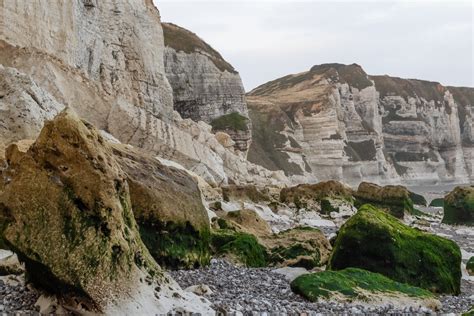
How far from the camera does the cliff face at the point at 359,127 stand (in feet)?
297

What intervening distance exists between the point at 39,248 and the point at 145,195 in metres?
3.52

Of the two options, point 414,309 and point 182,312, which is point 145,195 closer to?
point 182,312

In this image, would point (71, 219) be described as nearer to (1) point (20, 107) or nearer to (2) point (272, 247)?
(2) point (272, 247)

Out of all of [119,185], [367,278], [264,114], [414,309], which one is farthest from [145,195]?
[264,114]

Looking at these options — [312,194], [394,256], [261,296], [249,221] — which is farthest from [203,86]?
[261,296]

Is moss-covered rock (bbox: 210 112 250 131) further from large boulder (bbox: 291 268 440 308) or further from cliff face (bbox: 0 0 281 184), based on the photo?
large boulder (bbox: 291 268 440 308)

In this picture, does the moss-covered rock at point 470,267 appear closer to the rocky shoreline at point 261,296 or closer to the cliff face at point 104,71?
the rocky shoreline at point 261,296

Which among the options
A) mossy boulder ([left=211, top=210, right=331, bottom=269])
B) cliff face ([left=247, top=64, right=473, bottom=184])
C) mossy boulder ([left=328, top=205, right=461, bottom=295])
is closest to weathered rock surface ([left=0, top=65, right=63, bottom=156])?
mossy boulder ([left=211, top=210, right=331, bottom=269])

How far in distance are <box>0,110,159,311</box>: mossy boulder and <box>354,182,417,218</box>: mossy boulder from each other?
93.8 feet

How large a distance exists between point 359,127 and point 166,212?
345ft

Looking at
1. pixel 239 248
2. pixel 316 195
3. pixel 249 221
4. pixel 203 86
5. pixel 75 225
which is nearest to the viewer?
pixel 75 225

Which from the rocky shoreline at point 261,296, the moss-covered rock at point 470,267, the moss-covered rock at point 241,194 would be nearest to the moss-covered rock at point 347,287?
the rocky shoreline at point 261,296

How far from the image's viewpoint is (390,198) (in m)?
34.2

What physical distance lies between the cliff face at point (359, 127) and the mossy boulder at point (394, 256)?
68.1 meters
